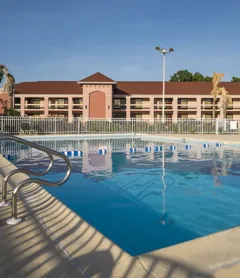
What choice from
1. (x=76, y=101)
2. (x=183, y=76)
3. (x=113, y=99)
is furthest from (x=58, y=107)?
(x=183, y=76)

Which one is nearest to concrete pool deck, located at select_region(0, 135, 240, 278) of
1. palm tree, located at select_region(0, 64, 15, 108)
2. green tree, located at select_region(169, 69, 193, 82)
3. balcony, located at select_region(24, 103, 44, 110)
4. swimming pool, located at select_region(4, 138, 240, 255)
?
swimming pool, located at select_region(4, 138, 240, 255)

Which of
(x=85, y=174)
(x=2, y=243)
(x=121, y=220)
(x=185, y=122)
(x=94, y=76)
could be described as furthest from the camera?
(x=94, y=76)

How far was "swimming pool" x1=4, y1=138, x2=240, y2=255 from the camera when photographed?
4574 mm

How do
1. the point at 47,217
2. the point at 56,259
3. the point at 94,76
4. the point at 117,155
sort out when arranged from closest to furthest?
the point at 56,259 < the point at 47,217 < the point at 117,155 < the point at 94,76

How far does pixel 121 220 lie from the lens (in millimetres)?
5109

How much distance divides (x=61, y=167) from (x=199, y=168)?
16.2 feet

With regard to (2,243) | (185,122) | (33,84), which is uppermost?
(33,84)

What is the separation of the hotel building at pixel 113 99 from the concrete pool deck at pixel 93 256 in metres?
34.7

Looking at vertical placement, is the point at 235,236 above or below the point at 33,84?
below

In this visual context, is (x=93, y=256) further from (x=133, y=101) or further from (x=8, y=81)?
(x=133, y=101)

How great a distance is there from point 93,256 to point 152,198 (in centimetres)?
393

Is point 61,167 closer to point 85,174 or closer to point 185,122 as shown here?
point 85,174

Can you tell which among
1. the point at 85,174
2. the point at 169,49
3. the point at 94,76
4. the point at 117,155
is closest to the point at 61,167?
the point at 85,174

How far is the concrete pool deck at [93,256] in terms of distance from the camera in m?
2.35
